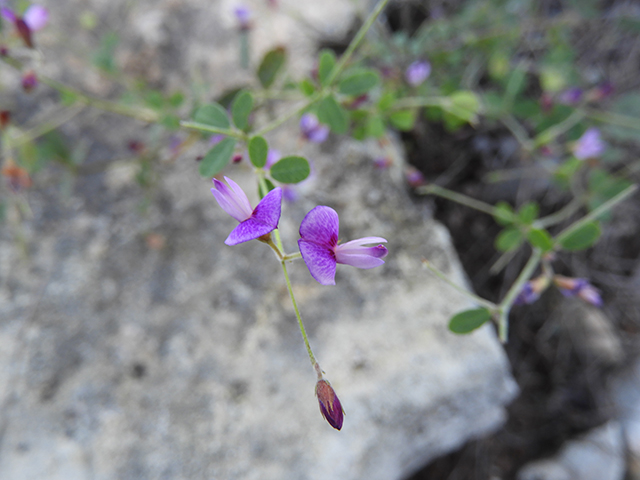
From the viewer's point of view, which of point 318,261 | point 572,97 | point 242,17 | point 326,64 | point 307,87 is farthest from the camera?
point 572,97

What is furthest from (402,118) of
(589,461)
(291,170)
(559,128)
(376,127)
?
(589,461)

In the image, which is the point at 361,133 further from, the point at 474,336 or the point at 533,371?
the point at 533,371

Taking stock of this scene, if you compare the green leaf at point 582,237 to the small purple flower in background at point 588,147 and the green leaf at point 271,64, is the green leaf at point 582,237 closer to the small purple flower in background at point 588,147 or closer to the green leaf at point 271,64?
the small purple flower in background at point 588,147

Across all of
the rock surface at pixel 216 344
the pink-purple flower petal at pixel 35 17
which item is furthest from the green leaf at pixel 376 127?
the pink-purple flower petal at pixel 35 17

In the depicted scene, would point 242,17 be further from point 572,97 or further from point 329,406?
point 329,406

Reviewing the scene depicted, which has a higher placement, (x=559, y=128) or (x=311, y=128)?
(x=311, y=128)

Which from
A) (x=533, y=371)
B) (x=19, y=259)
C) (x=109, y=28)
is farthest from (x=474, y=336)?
(x=109, y=28)
